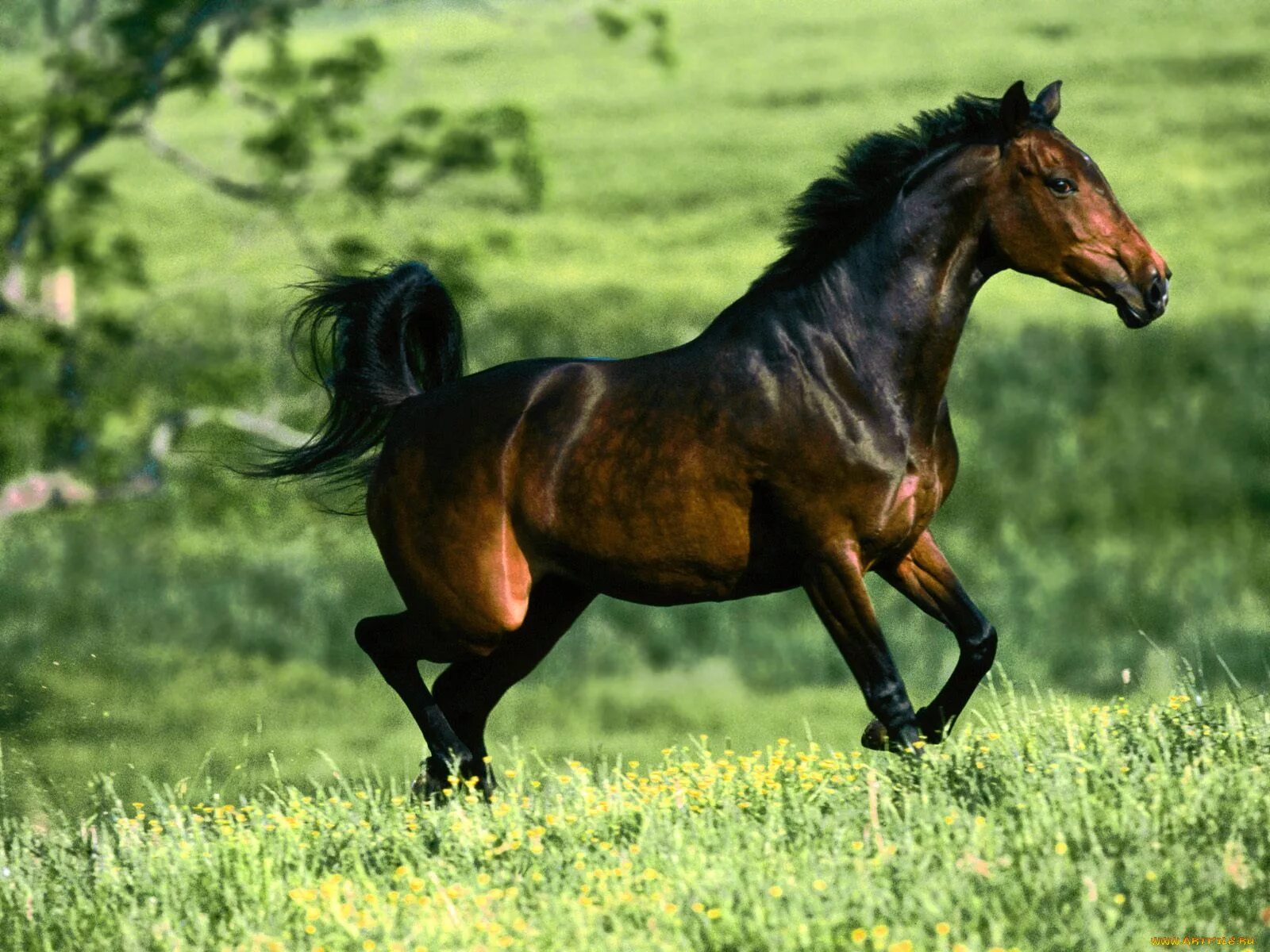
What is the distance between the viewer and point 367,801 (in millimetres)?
6496

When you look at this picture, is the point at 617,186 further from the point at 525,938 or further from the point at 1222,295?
the point at 525,938

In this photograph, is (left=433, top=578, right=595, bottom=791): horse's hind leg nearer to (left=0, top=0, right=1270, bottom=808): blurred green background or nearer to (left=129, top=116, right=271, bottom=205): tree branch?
(left=0, top=0, right=1270, bottom=808): blurred green background

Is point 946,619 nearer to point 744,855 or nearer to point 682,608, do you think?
point 744,855

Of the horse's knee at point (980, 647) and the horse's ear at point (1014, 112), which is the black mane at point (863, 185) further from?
the horse's knee at point (980, 647)

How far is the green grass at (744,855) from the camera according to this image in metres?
4.69

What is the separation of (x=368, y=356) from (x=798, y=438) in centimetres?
192

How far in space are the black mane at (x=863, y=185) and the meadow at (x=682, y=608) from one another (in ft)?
5.05

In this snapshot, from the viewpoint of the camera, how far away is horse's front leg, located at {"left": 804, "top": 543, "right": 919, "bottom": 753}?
5.96m

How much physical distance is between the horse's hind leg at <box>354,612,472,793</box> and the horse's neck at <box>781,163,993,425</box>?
1797 millimetres

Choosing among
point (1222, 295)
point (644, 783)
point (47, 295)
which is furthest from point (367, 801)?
point (1222, 295)

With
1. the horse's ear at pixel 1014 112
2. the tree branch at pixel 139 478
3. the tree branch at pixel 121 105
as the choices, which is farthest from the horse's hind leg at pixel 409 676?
the tree branch at pixel 121 105

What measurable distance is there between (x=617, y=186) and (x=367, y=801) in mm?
27964

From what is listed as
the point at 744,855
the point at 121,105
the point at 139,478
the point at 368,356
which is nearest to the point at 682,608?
the point at 139,478

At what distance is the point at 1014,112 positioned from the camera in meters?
5.96
